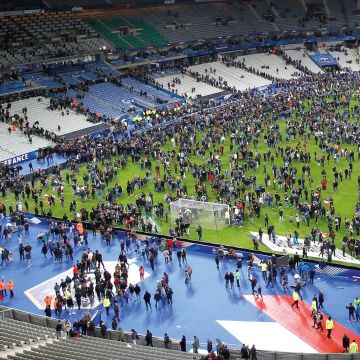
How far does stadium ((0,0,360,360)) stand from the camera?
23203 mm

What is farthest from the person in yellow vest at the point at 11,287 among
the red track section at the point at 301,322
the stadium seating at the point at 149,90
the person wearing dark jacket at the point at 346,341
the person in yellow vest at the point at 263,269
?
the stadium seating at the point at 149,90

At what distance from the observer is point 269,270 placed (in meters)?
26.6

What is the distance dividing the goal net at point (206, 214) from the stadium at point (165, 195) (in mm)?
67

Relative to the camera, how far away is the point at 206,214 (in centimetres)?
3338

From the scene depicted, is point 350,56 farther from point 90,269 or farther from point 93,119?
point 90,269

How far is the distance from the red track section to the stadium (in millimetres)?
75

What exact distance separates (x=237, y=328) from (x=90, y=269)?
855 centimetres

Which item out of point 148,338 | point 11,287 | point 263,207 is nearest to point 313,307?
point 148,338

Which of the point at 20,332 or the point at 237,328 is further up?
the point at 20,332

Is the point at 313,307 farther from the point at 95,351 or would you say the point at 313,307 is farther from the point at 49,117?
the point at 49,117

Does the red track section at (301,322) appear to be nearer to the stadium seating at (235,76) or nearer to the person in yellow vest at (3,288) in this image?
the person in yellow vest at (3,288)

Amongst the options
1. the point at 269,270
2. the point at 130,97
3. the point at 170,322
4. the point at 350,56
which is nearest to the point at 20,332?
the point at 170,322

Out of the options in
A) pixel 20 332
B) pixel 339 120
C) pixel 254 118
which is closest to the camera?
pixel 20 332

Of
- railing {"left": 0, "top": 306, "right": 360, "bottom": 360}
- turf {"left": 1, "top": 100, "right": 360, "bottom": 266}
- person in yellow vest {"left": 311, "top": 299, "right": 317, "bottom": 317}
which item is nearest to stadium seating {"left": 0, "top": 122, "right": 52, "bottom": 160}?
turf {"left": 1, "top": 100, "right": 360, "bottom": 266}
